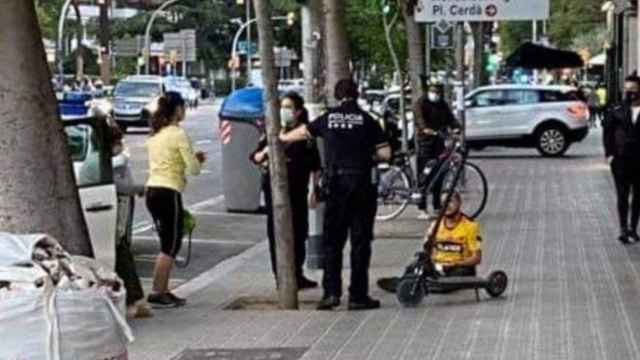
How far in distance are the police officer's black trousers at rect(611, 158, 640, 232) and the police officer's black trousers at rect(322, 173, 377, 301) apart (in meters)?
5.15

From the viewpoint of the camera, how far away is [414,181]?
19.6 m

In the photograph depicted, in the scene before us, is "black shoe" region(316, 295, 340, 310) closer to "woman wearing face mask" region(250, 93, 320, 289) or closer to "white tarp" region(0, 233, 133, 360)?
"woman wearing face mask" region(250, 93, 320, 289)

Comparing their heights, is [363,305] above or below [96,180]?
below

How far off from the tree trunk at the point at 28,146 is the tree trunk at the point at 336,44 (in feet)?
21.3

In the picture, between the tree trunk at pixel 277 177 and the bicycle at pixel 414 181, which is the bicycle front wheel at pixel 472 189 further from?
the tree trunk at pixel 277 177

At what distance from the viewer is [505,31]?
9306cm

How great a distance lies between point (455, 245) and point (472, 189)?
34.1 ft

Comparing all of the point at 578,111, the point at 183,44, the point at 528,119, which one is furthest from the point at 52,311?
the point at 183,44

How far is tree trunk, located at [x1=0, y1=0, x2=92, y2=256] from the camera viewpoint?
923 cm

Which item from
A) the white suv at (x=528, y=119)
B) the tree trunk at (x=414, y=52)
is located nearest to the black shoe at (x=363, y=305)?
the tree trunk at (x=414, y=52)

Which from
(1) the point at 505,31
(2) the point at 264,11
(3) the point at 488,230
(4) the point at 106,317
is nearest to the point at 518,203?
(3) the point at 488,230

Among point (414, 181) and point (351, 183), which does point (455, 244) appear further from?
point (414, 181)

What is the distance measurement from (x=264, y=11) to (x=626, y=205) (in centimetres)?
618

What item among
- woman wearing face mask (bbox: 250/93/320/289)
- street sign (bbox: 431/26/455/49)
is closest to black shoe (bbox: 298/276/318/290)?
woman wearing face mask (bbox: 250/93/320/289)
